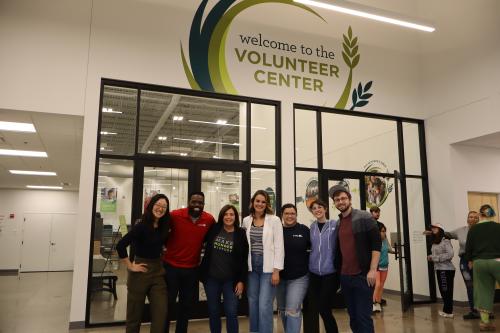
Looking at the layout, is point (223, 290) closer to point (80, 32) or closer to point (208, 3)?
point (80, 32)

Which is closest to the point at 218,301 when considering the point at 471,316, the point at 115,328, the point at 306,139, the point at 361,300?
the point at 361,300

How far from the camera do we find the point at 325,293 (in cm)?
374

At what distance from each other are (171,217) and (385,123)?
15.9 ft

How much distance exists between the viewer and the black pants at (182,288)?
3750 mm

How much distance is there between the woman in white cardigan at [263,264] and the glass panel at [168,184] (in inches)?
78.4

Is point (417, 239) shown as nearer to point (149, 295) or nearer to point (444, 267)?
point (444, 267)

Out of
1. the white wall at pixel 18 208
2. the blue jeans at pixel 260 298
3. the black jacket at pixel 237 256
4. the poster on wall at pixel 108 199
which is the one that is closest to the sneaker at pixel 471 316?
the blue jeans at pixel 260 298

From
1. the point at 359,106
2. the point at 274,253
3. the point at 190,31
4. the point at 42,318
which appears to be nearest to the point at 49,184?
the point at 42,318

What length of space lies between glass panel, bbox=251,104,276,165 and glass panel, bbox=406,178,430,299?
2721 millimetres

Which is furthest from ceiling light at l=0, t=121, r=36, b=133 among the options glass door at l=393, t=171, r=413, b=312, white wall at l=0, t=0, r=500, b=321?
glass door at l=393, t=171, r=413, b=312

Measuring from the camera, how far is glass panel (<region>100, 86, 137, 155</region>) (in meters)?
5.38

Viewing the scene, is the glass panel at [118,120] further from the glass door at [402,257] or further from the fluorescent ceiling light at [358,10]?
the glass door at [402,257]

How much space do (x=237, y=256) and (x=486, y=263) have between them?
3.19 metres

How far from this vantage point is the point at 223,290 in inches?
149
